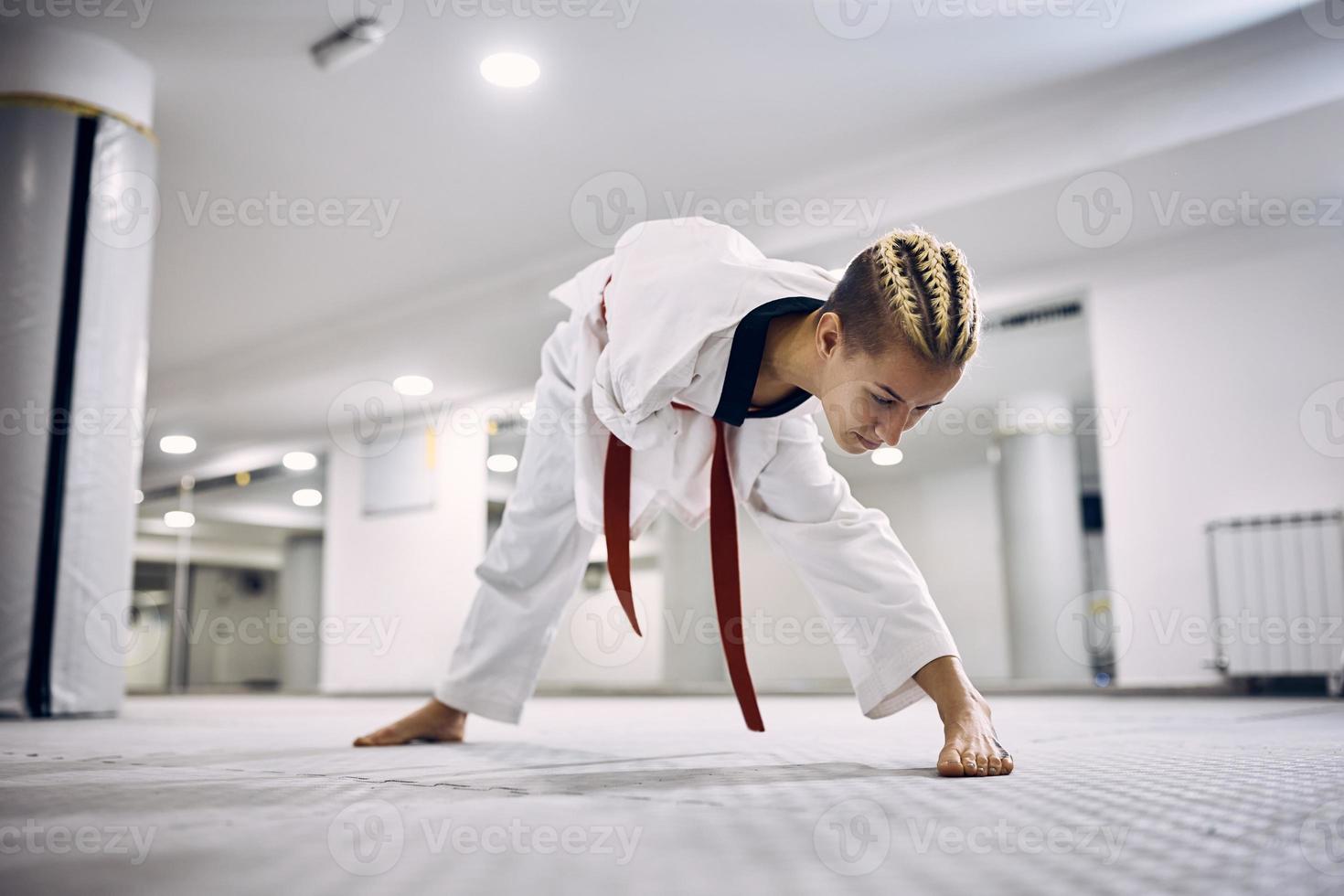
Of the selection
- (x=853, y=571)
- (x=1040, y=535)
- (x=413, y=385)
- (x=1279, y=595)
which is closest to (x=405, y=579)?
(x=413, y=385)

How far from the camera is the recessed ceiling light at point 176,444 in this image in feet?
24.7

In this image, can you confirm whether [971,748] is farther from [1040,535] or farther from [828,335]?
[1040,535]

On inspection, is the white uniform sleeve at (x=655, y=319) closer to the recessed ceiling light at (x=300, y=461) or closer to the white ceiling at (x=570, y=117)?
the white ceiling at (x=570, y=117)

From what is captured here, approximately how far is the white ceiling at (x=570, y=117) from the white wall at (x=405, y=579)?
1.70 metres

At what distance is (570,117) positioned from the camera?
369cm

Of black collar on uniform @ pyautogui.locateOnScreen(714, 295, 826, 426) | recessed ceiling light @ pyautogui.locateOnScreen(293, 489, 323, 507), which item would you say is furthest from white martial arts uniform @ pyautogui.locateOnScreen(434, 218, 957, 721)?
recessed ceiling light @ pyautogui.locateOnScreen(293, 489, 323, 507)

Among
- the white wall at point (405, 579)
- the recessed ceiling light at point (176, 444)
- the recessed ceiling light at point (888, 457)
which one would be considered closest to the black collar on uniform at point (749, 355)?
the recessed ceiling light at point (888, 457)

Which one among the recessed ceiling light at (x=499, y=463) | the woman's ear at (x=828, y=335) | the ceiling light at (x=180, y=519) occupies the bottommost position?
the woman's ear at (x=828, y=335)

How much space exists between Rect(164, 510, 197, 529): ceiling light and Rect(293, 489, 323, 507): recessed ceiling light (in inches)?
37.4

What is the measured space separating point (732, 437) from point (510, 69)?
233cm

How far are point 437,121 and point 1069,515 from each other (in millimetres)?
4107

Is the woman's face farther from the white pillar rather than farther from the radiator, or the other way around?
the white pillar

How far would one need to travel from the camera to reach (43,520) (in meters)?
2.77

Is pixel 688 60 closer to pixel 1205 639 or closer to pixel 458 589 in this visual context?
pixel 1205 639
